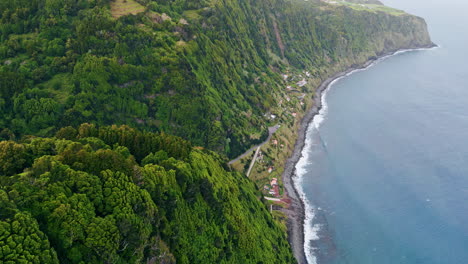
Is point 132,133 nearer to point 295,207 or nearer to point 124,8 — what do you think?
point 295,207

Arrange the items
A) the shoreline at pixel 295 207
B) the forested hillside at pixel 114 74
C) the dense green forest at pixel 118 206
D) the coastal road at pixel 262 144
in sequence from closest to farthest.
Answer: the dense green forest at pixel 118 206, the shoreline at pixel 295 207, the forested hillside at pixel 114 74, the coastal road at pixel 262 144

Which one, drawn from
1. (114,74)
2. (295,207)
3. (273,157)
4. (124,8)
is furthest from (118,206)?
(124,8)

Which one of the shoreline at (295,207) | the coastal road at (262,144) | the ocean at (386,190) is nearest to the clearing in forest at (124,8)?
the coastal road at (262,144)

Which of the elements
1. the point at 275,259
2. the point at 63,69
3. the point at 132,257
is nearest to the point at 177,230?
the point at 132,257

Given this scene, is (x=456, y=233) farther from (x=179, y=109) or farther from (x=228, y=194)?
(x=179, y=109)

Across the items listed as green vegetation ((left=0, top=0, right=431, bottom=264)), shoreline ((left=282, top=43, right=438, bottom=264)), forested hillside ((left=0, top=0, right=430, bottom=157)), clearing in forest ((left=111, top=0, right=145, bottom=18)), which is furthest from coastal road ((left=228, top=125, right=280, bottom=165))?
clearing in forest ((left=111, top=0, right=145, bottom=18))

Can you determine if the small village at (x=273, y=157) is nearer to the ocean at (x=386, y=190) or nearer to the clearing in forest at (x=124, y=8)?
the ocean at (x=386, y=190)
